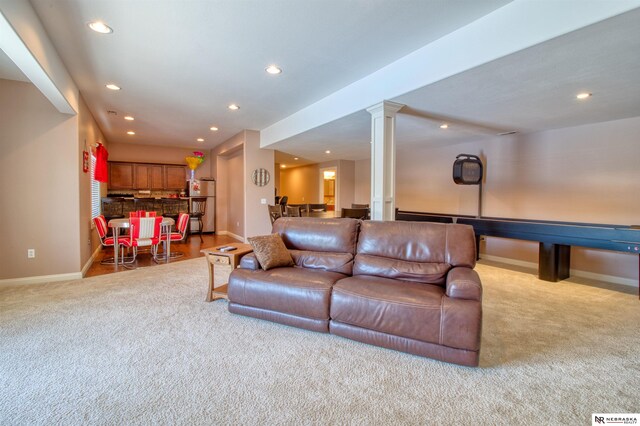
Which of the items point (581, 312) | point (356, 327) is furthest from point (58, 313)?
point (581, 312)

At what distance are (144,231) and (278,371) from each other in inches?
164

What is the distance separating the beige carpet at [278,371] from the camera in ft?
5.45

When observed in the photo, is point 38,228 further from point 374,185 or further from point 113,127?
point 374,185

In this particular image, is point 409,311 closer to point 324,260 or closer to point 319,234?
point 324,260

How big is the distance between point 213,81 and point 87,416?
12.1 feet

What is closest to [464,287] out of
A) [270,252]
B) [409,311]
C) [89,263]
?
[409,311]

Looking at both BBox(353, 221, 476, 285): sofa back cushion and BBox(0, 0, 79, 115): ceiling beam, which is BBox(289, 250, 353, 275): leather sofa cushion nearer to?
BBox(353, 221, 476, 285): sofa back cushion

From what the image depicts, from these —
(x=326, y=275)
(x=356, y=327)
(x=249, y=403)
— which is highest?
(x=326, y=275)

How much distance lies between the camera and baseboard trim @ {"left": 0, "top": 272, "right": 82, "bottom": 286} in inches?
153

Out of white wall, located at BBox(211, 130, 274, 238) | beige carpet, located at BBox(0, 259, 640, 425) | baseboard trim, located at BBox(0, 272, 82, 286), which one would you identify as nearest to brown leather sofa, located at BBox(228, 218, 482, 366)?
beige carpet, located at BBox(0, 259, 640, 425)

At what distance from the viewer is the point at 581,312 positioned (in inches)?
125

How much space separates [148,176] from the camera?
850 cm

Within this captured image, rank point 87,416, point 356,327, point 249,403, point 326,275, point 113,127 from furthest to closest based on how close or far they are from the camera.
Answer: point 113,127
point 326,275
point 356,327
point 249,403
point 87,416

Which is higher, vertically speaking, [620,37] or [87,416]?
[620,37]
